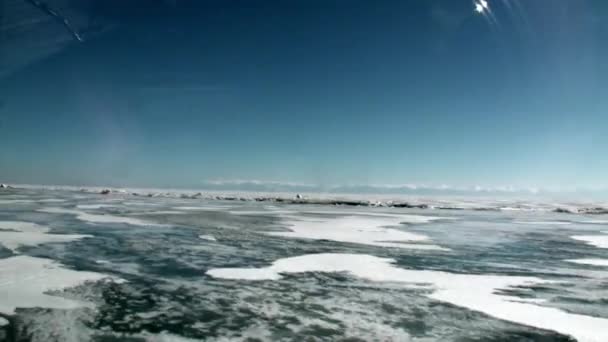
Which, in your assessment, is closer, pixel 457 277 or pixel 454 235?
pixel 457 277

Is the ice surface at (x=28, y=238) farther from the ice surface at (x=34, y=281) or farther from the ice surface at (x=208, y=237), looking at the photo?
the ice surface at (x=208, y=237)

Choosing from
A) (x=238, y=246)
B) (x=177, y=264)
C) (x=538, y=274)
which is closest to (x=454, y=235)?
(x=538, y=274)

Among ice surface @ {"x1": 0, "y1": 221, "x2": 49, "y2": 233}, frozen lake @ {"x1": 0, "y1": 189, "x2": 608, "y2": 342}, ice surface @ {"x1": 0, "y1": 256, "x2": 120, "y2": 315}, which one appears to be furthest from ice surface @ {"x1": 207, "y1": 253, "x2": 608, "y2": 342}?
ice surface @ {"x1": 0, "y1": 221, "x2": 49, "y2": 233}

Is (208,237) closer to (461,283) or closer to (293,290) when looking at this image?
(293,290)

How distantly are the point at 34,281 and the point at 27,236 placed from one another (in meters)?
6.39

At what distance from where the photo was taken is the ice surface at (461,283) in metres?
5.34

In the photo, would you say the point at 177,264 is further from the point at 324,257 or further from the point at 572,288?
the point at 572,288

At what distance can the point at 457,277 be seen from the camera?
26.5 feet

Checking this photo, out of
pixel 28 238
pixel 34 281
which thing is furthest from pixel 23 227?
pixel 34 281

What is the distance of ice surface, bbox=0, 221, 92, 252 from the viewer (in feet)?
35.9

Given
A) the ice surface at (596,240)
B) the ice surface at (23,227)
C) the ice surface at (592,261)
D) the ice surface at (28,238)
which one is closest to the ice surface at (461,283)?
the ice surface at (592,261)

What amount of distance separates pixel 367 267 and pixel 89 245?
7.10 m

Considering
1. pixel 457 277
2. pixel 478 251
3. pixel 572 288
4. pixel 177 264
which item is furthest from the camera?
pixel 478 251

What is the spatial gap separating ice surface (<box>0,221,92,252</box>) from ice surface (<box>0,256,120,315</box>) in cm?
211
